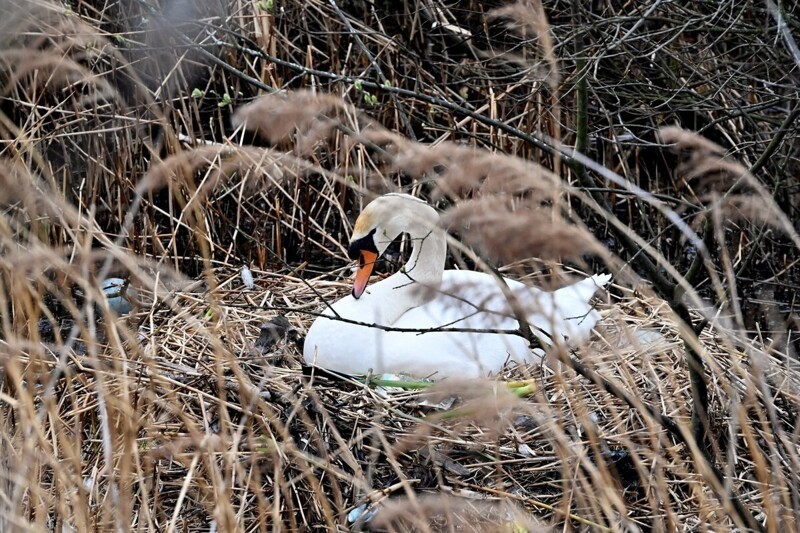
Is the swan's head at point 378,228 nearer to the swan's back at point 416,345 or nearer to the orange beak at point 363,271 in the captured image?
the orange beak at point 363,271

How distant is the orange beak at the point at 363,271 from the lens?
11.2 ft

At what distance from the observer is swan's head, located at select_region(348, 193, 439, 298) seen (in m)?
3.31

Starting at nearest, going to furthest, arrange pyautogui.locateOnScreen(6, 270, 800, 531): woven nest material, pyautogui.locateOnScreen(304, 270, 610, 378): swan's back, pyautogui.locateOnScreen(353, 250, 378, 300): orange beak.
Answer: pyautogui.locateOnScreen(6, 270, 800, 531): woven nest material → pyautogui.locateOnScreen(304, 270, 610, 378): swan's back → pyautogui.locateOnScreen(353, 250, 378, 300): orange beak

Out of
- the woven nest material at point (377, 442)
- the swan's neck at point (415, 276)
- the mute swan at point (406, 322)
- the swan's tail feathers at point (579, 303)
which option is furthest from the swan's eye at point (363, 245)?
the swan's tail feathers at point (579, 303)

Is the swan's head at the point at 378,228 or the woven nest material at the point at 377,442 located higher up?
the swan's head at the point at 378,228

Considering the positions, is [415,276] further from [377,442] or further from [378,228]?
[377,442]

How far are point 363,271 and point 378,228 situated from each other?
166mm

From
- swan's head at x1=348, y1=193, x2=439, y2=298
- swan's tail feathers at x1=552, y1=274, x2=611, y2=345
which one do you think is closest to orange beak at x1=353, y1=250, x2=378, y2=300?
swan's head at x1=348, y1=193, x2=439, y2=298

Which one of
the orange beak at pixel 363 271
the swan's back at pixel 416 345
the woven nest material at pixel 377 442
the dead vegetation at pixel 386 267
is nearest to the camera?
the dead vegetation at pixel 386 267

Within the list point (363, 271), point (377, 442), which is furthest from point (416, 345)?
point (377, 442)

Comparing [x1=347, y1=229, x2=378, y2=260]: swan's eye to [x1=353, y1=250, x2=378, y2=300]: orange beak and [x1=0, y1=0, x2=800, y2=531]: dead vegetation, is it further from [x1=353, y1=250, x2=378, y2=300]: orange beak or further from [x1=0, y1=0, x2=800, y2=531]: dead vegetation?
[x1=0, y1=0, x2=800, y2=531]: dead vegetation

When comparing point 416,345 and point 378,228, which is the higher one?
point 378,228

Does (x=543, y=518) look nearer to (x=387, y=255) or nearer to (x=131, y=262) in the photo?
(x=131, y=262)

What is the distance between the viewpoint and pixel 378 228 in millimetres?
3391
